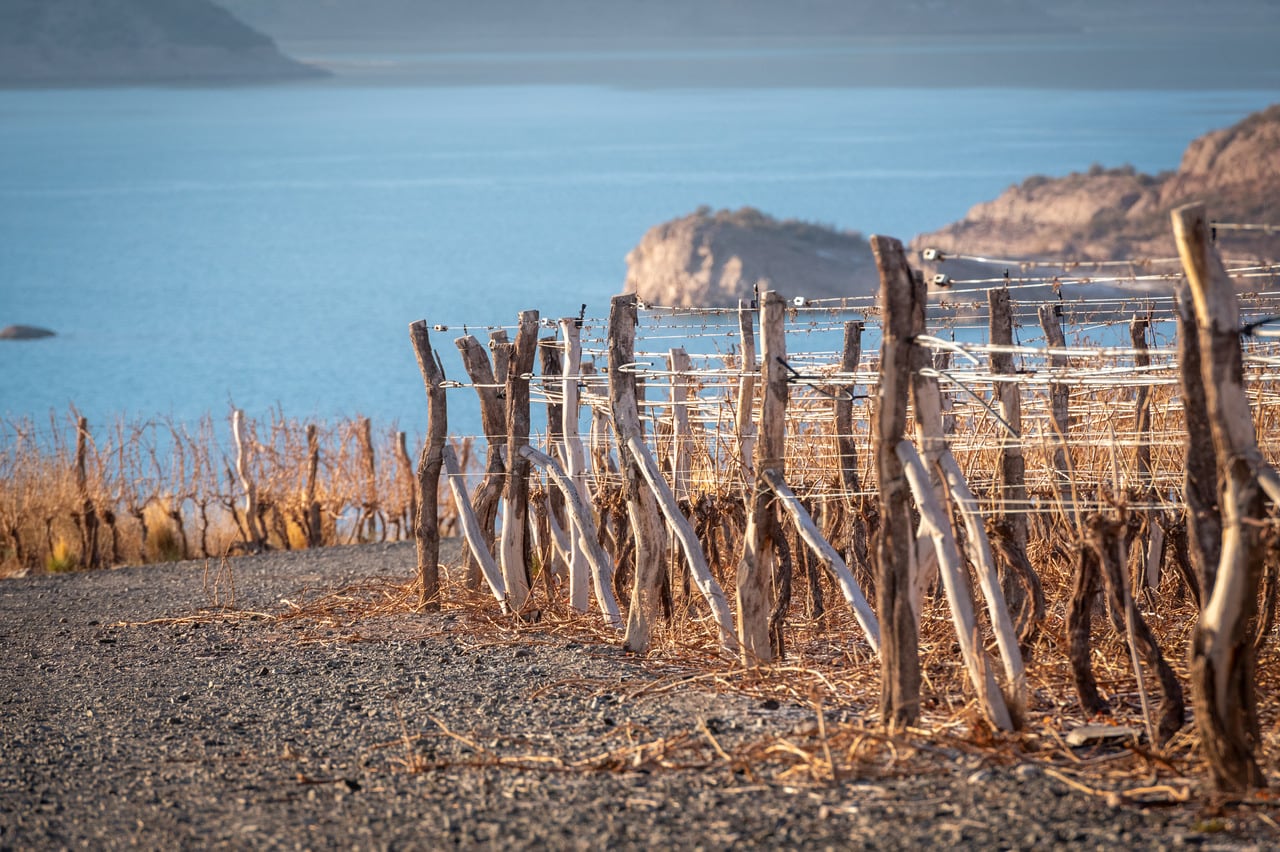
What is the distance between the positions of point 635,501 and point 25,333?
181 feet

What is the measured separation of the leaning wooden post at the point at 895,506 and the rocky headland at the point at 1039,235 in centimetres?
3842

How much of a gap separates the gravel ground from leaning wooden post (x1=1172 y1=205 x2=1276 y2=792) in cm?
20

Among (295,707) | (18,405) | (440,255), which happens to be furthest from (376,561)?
(440,255)

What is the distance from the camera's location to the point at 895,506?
15.7ft

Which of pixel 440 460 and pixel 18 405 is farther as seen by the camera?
pixel 18 405

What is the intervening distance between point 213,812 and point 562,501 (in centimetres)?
381

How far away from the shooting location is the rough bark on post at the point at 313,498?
12.6 meters

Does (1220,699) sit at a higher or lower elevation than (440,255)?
lower

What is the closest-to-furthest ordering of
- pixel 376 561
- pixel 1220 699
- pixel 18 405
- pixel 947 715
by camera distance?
pixel 1220 699 → pixel 947 715 → pixel 376 561 → pixel 18 405

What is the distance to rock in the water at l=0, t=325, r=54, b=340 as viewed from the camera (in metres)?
56.1

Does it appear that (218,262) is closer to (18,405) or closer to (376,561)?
(18,405)

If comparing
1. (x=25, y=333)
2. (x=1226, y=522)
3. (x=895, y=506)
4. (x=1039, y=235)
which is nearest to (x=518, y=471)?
(x=895, y=506)

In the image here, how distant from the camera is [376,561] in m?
11.1

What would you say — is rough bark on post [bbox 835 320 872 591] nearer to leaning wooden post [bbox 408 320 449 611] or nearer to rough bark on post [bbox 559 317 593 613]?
rough bark on post [bbox 559 317 593 613]
